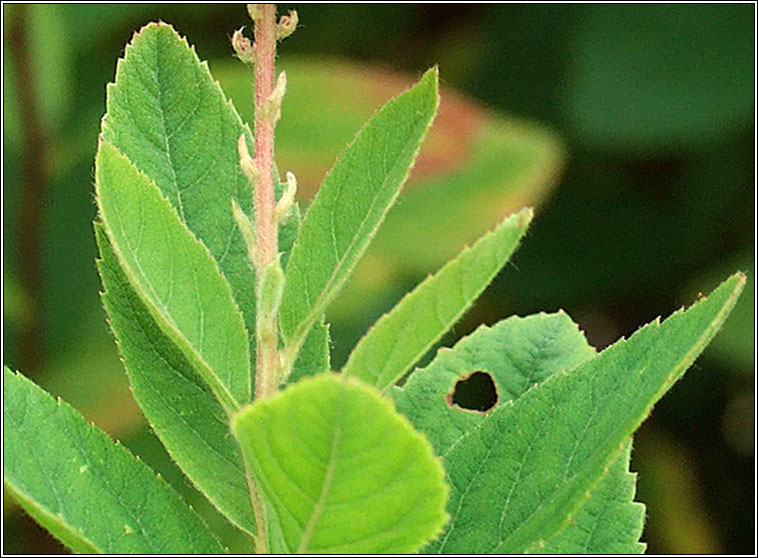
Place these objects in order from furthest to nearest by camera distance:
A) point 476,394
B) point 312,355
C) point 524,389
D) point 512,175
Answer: point 476,394 → point 512,175 → point 524,389 → point 312,355

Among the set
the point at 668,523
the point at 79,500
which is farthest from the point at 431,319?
the point at 668,523

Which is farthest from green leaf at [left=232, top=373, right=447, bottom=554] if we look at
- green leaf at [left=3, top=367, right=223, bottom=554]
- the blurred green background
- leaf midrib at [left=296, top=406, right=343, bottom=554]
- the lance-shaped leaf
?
the blurred green background

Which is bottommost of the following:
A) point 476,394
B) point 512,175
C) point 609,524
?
point 476,394

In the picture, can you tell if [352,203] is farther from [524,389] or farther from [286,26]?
[524,389]

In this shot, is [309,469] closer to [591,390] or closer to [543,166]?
[591,390]

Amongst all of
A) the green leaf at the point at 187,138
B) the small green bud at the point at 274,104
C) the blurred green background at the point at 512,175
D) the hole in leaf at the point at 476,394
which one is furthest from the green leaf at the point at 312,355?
the hole in leaf at the point at 476,394

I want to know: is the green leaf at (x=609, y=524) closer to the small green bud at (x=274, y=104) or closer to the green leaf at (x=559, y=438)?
the green leaf at (x=559, y=438)

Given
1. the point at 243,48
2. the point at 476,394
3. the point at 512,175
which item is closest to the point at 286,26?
the point at 243,48
